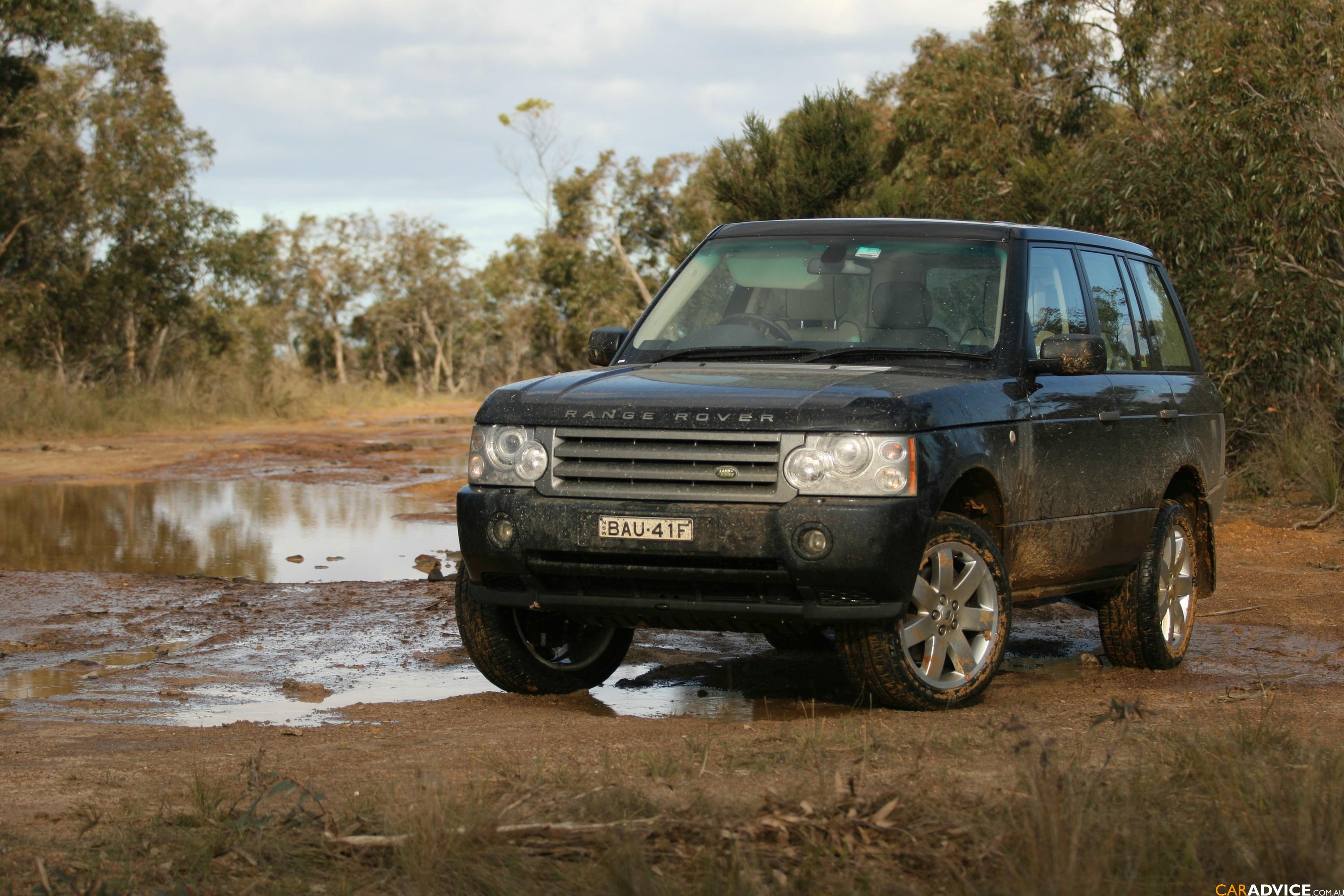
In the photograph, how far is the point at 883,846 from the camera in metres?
3.47

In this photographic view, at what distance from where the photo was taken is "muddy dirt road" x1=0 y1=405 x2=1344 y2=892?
457 cm

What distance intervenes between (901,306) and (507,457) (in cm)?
182

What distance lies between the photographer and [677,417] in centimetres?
538

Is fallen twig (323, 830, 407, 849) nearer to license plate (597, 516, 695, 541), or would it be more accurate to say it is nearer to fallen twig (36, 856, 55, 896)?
fallen twig (36, 856, 55, 896)

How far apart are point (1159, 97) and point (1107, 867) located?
91.2 ft

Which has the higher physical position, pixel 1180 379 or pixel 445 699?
pixel 1180 379

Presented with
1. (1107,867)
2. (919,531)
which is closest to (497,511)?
(919,531)

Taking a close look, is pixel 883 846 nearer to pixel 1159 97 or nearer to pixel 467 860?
pixel 467 860

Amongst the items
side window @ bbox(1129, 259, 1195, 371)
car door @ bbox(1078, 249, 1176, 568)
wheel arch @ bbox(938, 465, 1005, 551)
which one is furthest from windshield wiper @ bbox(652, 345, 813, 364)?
side window @ bbox(1129, 259, 1195, 371)

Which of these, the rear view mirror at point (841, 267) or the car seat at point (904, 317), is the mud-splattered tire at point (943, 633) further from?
the rear view mirror at point (841, 267)

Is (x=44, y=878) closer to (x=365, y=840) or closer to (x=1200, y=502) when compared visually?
(x=365, y=840)

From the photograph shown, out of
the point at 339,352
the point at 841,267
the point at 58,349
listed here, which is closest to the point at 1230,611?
the point at 841,267

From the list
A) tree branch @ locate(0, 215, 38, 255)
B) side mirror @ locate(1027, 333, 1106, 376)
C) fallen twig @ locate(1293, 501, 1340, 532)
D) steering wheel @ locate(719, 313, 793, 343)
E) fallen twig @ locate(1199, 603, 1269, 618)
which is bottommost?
fallen twig @ locate(1199, 603, 1269, 618)

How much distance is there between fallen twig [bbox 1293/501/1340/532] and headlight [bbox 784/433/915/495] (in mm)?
8763
